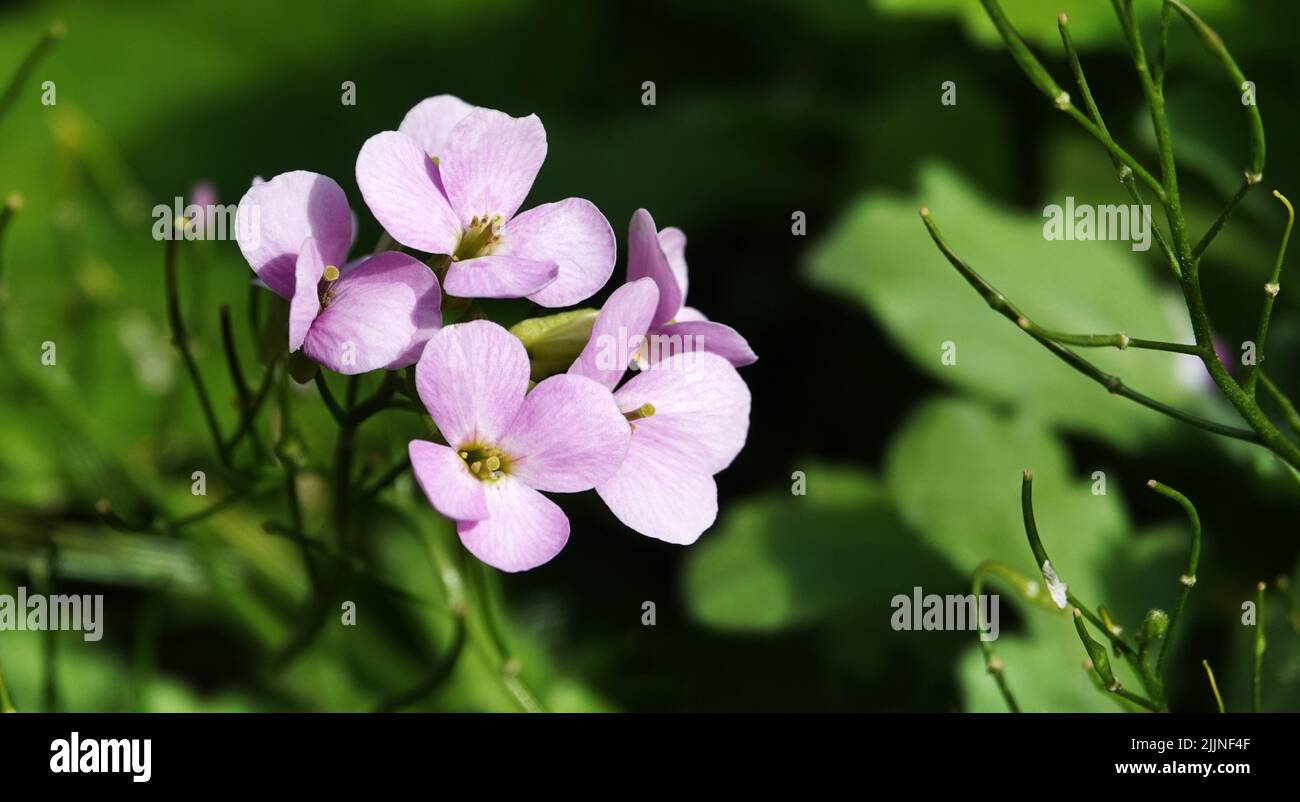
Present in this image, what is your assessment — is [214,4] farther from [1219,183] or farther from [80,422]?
[1219,183]

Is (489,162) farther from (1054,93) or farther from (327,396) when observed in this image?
(1054,93)

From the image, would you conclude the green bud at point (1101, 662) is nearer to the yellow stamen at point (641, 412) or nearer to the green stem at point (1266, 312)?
the green stem at point (1266, 312)

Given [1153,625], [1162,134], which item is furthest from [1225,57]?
[1153,625]

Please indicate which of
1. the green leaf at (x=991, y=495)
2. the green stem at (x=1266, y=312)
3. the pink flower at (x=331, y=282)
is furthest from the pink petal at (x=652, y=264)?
the green leaf at (x=991, y=495)

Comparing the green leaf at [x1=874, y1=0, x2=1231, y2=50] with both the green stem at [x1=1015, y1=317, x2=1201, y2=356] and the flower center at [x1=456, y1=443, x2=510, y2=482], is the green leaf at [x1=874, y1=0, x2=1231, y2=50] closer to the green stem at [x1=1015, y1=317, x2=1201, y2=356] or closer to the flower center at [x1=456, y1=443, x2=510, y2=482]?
the green stem at [x1=1015, y1=317, x2=1201, y2=356]

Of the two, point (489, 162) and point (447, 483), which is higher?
point (489, 162)

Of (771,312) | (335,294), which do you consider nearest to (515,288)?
(335,294)

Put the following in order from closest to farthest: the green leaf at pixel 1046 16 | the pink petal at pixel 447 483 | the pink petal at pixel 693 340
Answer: the pink petal at pixel 447 483 → the pink petal at pixel 693 340 → the green leaf at pixel 1046 16
